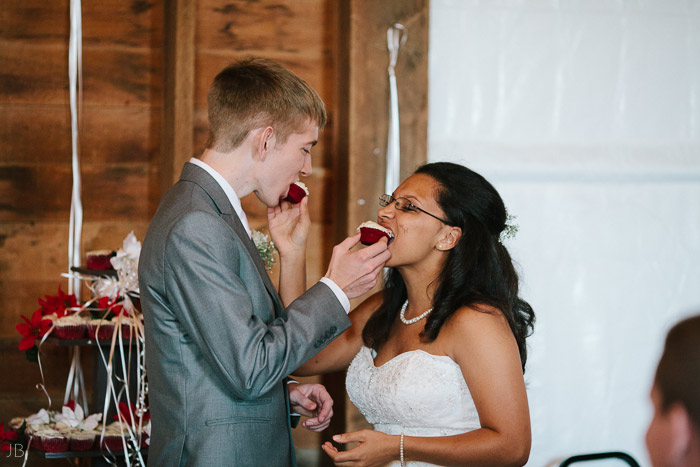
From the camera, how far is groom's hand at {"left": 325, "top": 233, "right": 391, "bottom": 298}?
1848 mm

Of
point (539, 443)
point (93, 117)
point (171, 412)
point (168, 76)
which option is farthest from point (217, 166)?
point (539, 443)

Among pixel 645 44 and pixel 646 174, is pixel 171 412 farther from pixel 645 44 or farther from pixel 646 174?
pixel 645 44

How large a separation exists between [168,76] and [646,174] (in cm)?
205

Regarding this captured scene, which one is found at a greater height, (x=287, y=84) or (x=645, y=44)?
(x=645, y=44)

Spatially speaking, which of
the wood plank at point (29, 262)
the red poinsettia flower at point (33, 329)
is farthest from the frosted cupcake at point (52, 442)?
the wood plank at point (29, 262)

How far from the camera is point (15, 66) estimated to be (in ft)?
10.2

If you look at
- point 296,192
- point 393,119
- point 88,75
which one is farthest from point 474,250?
point 88,75

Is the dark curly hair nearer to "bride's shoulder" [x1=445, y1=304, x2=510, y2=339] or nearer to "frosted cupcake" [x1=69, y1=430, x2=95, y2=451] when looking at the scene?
"bride's shoulder" [x1=445, y1=304, x2=510, y2=339]

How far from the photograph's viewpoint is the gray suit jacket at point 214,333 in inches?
65.8

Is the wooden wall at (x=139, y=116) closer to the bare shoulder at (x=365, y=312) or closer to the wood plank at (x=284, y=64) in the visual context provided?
the wood plank at (x=284, y=64)

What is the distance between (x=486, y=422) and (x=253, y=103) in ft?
3.42

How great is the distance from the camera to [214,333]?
167cm

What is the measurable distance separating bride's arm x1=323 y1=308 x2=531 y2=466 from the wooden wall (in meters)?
0.94

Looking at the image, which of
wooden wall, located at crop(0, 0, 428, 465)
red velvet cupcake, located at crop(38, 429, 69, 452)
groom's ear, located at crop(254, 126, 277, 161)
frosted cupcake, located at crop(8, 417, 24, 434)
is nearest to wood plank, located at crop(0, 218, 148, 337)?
wooden wall, located at crop(0, 0, 428, 465)
